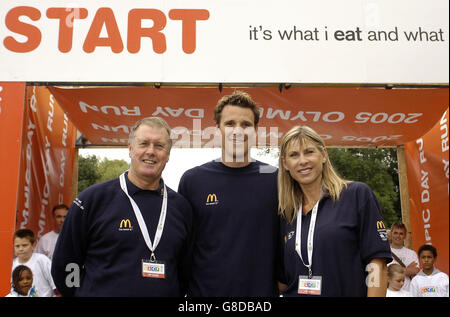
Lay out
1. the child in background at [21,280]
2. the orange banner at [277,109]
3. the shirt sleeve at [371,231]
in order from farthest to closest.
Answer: the orange banner at [277,109], the child in background at [21,280], the shirt sleeve at [371,231]

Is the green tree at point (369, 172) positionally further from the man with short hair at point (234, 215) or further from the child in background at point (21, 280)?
the man with short hair at point (234, 215)

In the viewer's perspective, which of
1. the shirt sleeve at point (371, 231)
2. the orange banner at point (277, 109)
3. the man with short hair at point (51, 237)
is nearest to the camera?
the shirt sleeve at point (371, 231)

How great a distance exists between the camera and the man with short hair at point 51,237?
18.0 feet

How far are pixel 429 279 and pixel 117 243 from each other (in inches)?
201

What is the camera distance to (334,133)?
579 cm

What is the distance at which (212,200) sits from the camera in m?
2.33

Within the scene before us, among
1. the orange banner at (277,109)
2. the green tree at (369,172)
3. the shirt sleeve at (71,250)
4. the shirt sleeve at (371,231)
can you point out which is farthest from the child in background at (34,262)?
the green tree at (369,172)

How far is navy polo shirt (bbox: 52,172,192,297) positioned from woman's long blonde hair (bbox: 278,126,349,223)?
2.03 feet

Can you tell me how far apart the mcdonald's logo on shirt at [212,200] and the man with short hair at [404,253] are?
4.74m

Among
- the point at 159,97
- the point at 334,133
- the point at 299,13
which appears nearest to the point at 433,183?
the point at 334,133

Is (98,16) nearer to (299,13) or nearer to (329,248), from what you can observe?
(299,13)

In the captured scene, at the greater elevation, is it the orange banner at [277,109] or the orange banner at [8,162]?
the orange banner at [277,109]

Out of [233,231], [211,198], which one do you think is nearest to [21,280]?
[211,198]

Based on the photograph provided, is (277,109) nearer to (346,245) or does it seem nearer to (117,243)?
(346,245)
